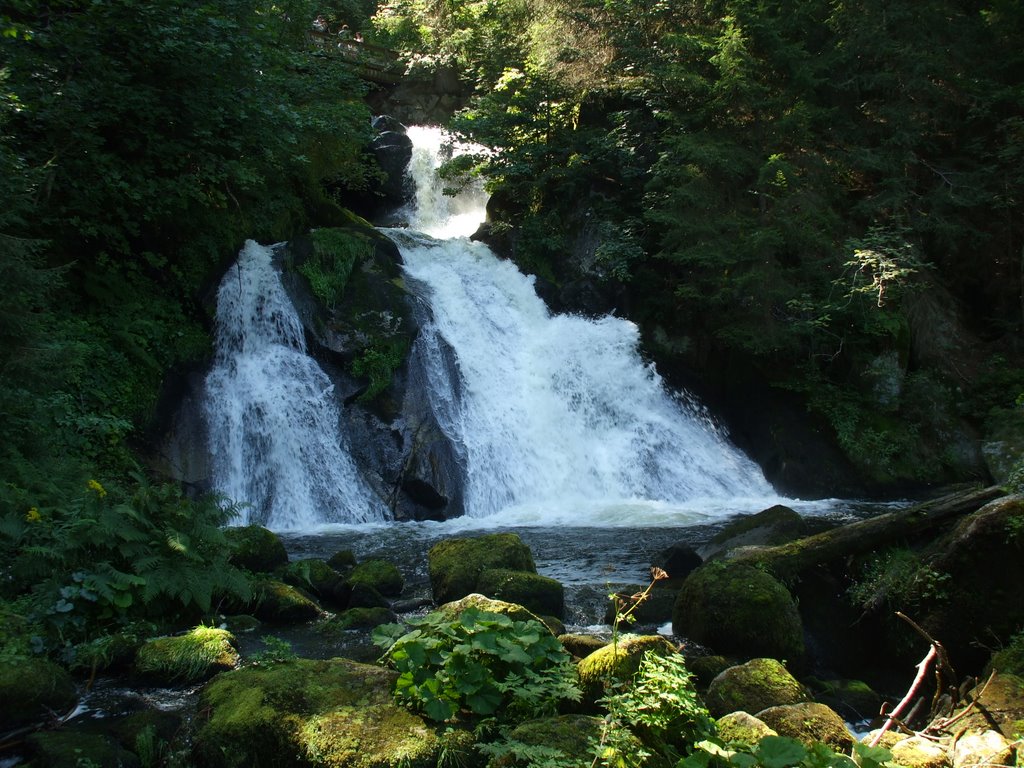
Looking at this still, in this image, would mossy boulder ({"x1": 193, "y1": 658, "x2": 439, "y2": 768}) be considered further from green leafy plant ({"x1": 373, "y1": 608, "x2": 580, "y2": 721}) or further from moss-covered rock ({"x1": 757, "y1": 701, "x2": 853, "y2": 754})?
moss-covered rock ({"x1": 757, "y1": 701, "x2": 853, "y2": 754})

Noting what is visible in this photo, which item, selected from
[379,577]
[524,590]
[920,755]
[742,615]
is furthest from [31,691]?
[742,615]

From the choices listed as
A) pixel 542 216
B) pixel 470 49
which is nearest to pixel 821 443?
pixel 542 216

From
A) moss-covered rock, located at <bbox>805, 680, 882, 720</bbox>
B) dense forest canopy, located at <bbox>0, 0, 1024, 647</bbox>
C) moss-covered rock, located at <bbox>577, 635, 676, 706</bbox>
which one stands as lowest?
→ moss-covered rock, located at <bbox>805, 680, 882, 720</bbox>

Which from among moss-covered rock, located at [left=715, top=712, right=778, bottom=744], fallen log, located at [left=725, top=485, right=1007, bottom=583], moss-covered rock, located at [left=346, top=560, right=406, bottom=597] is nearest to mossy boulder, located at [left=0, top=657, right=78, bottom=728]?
moss-covered rock, located at [left=346, top=560, right=406, bottom=597]

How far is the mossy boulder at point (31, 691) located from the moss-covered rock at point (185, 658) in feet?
1.62

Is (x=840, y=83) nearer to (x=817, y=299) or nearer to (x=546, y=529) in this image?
(x=817, y=299)

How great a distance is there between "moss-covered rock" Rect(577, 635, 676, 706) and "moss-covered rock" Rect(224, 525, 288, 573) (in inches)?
183

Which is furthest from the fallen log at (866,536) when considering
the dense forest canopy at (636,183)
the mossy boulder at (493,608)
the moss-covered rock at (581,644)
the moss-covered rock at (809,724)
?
the dense forest canopy at (636,183)

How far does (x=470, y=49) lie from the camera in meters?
24.3

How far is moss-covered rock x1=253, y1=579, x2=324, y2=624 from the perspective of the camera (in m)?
6.47

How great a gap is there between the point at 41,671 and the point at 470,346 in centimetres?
1109

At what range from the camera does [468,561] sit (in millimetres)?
7434

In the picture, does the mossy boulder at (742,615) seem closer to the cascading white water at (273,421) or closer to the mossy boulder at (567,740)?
the mossy boulder at (567,740)

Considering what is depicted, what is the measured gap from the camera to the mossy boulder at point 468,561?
7.20 metres
